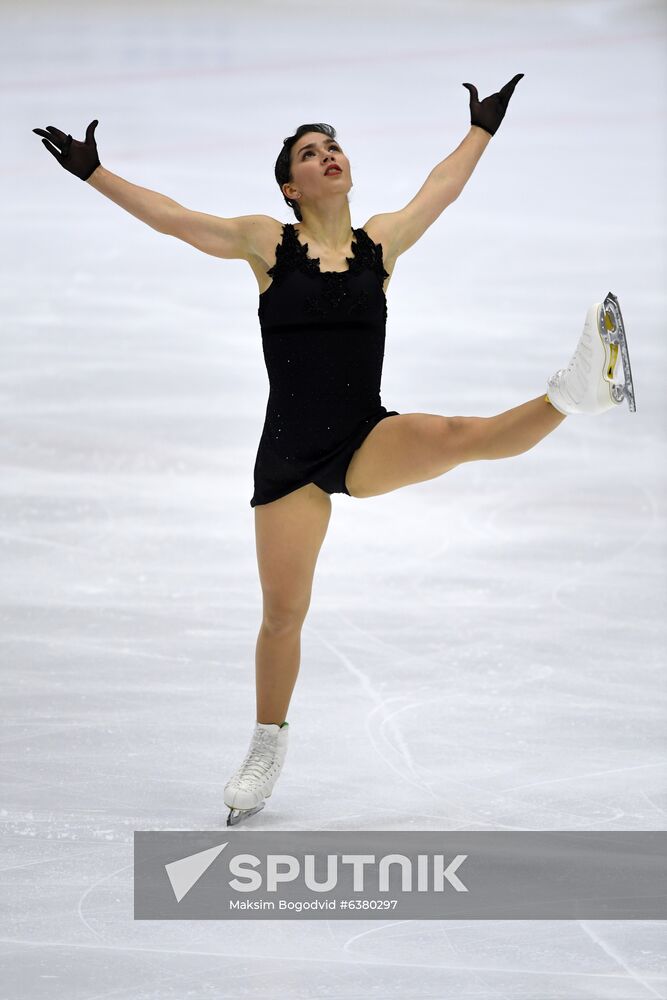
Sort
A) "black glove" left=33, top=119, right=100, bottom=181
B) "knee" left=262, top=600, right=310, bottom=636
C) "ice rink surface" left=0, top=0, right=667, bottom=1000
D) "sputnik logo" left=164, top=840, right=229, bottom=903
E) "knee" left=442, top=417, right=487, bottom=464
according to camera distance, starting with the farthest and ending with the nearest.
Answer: "knee" left=262, top=600, right=310, bottom=636 → "black glove" left=33, top=119, right=100, bottom=181 → "knee" left=442, top=417, right=487, bottom=464 → "sputnik logo" left=164, top=840, right=229, bottom=903 → "ice rink surface" left=0, top=0, right=667, bottom=1000

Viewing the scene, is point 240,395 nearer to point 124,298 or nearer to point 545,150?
point 124,298

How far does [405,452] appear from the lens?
3.33m

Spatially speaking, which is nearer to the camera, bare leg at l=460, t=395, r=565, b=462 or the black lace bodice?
bare leg at l=460, t=395, r=565, b=462

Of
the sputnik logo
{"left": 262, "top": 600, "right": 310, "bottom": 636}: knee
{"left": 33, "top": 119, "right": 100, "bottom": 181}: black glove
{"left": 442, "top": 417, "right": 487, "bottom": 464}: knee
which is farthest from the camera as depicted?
{"left": 262, "top": 600, "right": 310, "bottom": 636}: knee

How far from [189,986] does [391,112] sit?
772cm

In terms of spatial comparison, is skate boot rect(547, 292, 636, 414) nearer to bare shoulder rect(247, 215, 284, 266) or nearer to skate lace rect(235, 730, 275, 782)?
bare shoulder rect(247, 215, 284, 266)

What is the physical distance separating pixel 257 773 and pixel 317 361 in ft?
3.15

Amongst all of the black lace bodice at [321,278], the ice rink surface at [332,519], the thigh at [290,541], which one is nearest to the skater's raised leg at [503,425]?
the thigh at [290,541]

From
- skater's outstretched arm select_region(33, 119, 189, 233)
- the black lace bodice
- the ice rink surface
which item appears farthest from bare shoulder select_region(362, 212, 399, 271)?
the ice rink surface

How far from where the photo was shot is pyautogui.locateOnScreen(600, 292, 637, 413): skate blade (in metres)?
3.03

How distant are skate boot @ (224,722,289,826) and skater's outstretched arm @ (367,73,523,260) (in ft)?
3.86

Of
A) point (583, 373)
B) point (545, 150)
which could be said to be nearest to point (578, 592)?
point (583, 373)

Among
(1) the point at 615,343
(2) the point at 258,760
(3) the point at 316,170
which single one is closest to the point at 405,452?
(1) the point at 615,343

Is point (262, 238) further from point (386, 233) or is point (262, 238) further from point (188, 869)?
point (188, 869)
